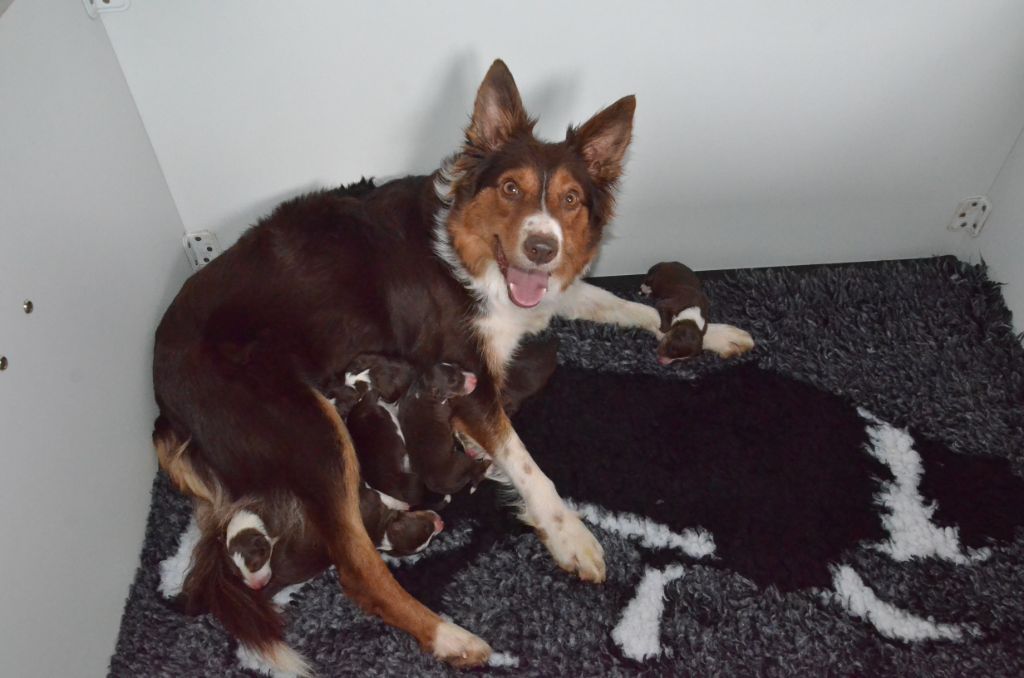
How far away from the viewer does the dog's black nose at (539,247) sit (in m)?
2.43

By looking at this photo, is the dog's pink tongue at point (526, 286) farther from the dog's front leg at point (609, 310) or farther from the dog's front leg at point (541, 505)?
the dog's front leg at point (609, 310)

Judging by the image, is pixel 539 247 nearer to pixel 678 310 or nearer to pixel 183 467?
pixel 678 310

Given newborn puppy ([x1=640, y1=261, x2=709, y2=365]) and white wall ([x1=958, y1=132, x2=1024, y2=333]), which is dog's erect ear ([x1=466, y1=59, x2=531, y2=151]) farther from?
white wall ([x1=958, y1=132, x2=1024, y2=333])

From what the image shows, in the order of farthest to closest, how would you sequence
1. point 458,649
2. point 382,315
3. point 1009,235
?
point 1009,235 → point 382,315 → point 458,649

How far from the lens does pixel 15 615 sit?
6.69ft

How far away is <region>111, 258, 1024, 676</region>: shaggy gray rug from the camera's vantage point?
2533mm

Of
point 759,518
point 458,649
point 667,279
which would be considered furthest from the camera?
point 667,279

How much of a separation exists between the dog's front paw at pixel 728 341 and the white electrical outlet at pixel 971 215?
1.12 metres

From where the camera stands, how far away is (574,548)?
2.66 meters

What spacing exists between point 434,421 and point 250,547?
674mm

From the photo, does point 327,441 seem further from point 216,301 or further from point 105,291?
point 105,291

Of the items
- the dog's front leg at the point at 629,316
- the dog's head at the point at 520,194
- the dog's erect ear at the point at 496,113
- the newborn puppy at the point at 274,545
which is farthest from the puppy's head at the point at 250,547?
the dog's front leg at the point at 629,316

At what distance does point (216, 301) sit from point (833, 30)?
89.3 inches

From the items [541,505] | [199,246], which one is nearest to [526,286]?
[541,505]
